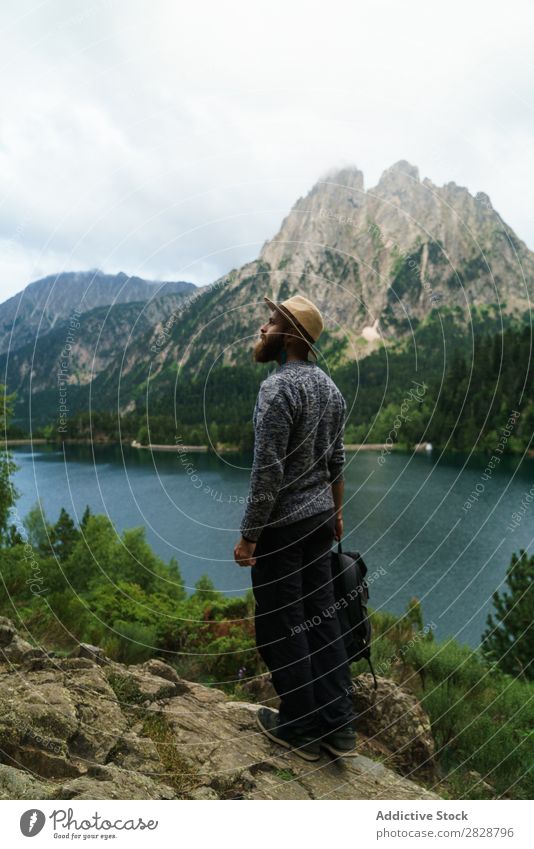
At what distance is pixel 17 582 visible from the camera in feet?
30.3

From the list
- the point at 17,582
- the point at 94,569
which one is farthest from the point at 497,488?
the point at 17,582

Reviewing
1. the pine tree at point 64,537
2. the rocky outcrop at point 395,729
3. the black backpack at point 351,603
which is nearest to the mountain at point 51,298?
the black backpack at point 351,603

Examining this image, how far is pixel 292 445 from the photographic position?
3.45 m

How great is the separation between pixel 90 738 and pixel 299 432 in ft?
6.61

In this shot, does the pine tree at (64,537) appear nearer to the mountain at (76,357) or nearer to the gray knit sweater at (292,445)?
the mountain at (76,357)

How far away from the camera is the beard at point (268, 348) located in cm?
356

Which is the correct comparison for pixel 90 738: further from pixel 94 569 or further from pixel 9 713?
pixel 94 569

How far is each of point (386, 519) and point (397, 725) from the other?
4633 cm

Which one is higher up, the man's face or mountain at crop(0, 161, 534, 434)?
mountain at crop(0, 161, 534, 434)

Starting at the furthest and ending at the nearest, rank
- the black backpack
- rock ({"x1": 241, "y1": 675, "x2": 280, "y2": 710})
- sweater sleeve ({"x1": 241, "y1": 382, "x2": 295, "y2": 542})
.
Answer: rock ({"x1": 241, "y1": 675, "x2": 280, "y2": 710}) → the black backpack → sweater sleeve ({"x1": 241, "y1": 382, "x2": 295, "y2": 542})

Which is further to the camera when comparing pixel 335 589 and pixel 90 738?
pixel 335 589

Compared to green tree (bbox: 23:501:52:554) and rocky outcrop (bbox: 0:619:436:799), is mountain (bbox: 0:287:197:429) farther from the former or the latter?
green tree (bbox: 23:501:52:554)

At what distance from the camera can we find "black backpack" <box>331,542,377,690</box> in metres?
3.71

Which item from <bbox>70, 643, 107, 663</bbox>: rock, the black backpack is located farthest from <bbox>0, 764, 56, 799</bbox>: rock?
the black backpack
